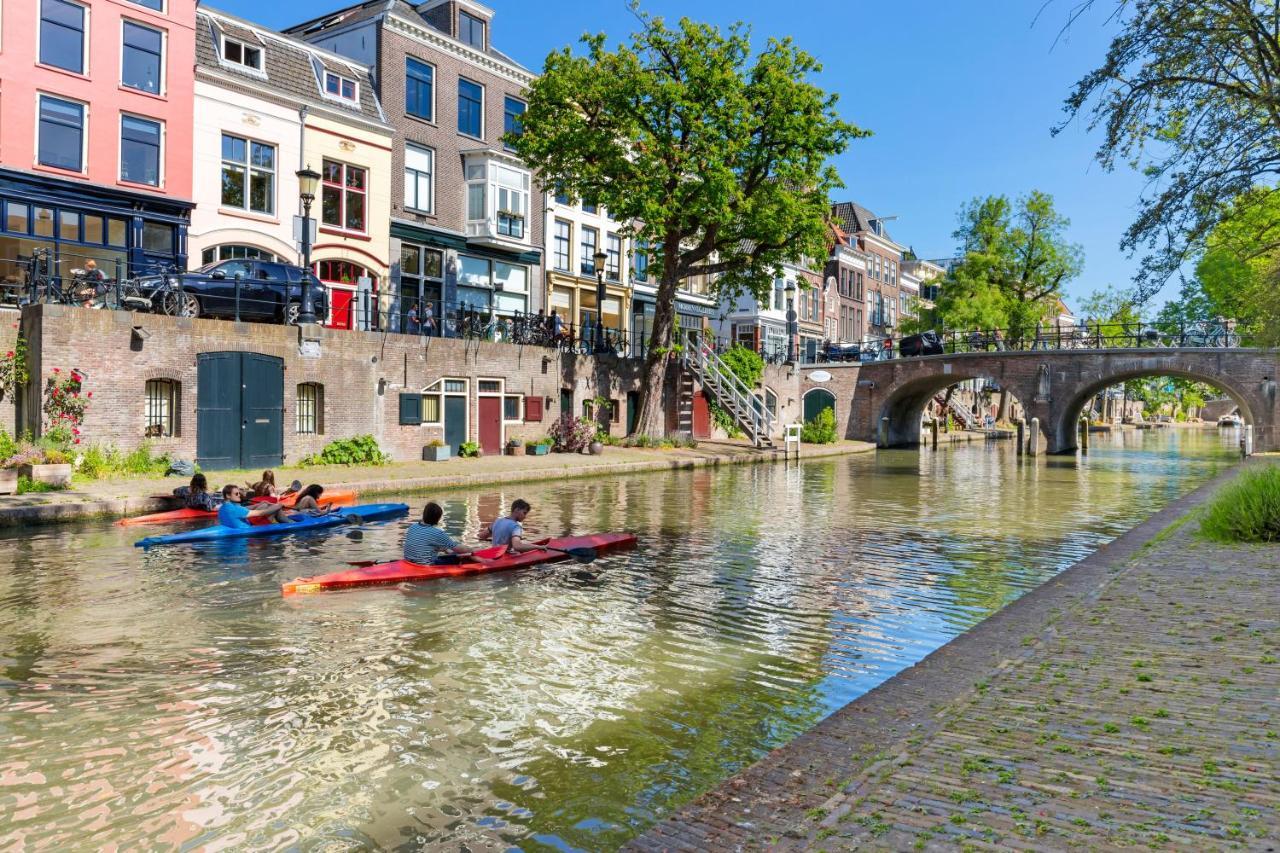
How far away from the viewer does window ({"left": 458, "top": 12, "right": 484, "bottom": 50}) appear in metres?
33.7

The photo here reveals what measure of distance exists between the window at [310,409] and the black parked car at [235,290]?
68.3 inches

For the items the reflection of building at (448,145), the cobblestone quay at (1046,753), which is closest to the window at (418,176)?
the reflection of building at (448,145)

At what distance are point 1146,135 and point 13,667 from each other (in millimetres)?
15758

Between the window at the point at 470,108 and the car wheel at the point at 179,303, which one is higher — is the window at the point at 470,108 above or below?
above

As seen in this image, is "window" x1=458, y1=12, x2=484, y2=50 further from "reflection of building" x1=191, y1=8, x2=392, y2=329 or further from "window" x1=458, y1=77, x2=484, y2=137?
"reflection of building" x1=191, y1=8, x2=392, y2=329

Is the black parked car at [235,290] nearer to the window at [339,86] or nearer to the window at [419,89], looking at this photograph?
the window at [339,86]

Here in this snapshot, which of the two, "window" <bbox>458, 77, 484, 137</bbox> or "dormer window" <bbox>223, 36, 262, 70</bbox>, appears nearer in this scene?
"dormer window" <bbox>223, 36, 262, 70</bbox>

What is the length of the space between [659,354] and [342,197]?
11234mm

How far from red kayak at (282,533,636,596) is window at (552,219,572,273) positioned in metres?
26.1

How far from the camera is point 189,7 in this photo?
25.8 m

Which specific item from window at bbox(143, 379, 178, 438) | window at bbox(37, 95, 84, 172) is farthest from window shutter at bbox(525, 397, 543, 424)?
window at bbox(37, 95, 84, 172)

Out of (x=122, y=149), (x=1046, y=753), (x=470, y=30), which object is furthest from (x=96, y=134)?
(x=1046, y=753)

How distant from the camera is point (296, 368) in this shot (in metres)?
23.4

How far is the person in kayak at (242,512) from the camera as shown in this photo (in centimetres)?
1413
